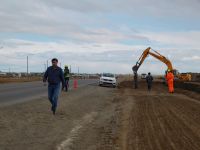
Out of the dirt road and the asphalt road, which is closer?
the dirt road

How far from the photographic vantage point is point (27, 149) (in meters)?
9.55

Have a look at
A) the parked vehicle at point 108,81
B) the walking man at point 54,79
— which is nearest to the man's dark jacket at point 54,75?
the walking man at point 54,79

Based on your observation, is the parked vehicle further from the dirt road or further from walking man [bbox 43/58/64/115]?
walking man [bbox 43/58/64/115]

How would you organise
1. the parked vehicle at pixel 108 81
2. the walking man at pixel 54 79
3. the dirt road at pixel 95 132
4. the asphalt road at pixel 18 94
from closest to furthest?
1. the dirt road at pixel 95 132
2. the walking man at pixel 54 79
3. the asphalt road at pixel 18 94
4. the parked vehicle at pixel 108 81

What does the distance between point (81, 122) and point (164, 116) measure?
383 cm

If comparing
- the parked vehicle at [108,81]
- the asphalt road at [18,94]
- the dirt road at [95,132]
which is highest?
the parked vehicle at [108,81]

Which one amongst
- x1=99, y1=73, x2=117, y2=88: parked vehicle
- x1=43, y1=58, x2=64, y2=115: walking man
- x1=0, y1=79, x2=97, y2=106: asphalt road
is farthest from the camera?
x1=99, y1=73, x2=117, y2=88: parked vehicle

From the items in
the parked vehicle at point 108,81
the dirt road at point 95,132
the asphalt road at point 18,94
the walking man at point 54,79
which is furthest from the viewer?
the parked vehicle at point 108,81

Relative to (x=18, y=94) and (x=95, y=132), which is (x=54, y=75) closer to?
(x=95, y=132)

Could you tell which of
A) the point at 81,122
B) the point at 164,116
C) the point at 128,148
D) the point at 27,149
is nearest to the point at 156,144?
the point at 128,148

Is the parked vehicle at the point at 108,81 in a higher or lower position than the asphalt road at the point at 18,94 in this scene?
higher

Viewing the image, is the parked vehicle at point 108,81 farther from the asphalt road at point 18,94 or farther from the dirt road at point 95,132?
the dirt road at point 95,132

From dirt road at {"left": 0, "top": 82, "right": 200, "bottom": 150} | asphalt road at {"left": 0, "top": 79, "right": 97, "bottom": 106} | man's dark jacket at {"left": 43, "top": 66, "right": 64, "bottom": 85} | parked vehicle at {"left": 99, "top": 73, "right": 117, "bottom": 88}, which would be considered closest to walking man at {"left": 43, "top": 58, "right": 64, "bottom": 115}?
man's dark jacket at {"left": 43, "top": 66, "right": 64, "bottom": 85}

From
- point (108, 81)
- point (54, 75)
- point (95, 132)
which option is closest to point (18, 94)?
point (54, 75)
